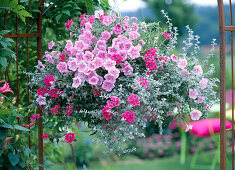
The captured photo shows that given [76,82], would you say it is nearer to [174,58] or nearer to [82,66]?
[82,66]

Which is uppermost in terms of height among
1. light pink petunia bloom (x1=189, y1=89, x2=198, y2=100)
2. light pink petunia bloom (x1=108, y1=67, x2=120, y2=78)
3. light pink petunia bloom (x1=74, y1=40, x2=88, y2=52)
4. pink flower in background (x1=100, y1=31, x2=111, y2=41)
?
pink flower in background (x1=100, y1=31, x2=111, y2=41)

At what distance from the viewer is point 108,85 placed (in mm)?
1453

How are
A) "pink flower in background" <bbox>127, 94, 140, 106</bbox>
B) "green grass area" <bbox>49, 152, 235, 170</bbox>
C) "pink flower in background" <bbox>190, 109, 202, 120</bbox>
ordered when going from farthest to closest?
"green grass area" <bbox>49, 152, 235, 170</bbox> < "pink flower in background" <bbox>190, 109, 202, 120</bbox> < "pink flower in background" <bbox>127, 94, 140, 106</bbox>

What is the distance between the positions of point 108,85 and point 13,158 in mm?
559

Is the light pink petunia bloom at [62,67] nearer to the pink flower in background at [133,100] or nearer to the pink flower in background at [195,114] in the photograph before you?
the pink flower in background at [133,100]

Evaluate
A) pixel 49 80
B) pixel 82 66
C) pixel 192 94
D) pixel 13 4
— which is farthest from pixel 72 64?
pixel 192 94

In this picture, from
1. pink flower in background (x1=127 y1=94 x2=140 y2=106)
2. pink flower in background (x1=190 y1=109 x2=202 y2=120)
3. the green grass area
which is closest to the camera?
pink flower in background (x1=127 y1=94 x2=140 y2=106)

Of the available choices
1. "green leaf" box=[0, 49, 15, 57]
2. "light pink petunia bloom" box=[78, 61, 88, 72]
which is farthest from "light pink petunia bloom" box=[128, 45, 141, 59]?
"green leaf" box=[0, 49, 15, 57]

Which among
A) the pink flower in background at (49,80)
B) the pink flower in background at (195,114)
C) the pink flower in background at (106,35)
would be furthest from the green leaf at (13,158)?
the pink flower in background at (195,114)

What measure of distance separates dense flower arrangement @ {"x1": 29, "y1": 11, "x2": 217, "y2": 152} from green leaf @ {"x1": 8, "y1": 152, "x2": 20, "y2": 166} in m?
0.24

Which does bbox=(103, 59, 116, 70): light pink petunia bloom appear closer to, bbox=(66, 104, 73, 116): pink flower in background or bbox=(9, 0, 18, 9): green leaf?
bbox=(66, 104, 73, 116): pink flower in background

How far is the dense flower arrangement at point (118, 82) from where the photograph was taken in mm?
1438

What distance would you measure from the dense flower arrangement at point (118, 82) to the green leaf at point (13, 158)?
0.24 meters

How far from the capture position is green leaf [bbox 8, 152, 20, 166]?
4.65ft
